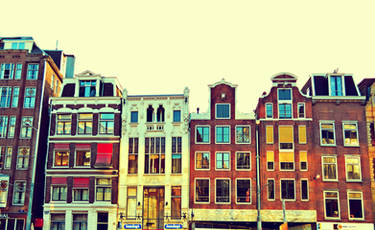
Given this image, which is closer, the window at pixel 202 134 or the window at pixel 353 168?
the window at pixel 353 168

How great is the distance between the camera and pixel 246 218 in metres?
40.6

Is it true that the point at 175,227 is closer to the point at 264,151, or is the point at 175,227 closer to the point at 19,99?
the point at 264,151

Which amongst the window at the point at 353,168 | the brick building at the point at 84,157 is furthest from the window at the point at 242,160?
the brick building at the point at 84,157

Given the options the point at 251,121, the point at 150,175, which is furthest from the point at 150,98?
the point at 251,121

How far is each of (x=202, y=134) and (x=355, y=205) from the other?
1757 cm

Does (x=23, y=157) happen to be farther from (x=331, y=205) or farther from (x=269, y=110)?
(x=331, y=205)

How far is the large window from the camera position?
45344 millimetres

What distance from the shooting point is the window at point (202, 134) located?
43094 mm

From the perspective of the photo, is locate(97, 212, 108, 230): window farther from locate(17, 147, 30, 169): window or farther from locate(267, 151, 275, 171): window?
locate(267, 151, 275, 171): window

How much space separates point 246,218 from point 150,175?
1122cm

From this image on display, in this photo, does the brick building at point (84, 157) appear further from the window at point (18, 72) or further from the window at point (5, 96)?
the window at point (18, 72)

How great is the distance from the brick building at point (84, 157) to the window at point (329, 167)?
882 inches

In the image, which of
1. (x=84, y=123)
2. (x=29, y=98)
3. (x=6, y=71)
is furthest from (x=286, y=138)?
(x=6, y=71)

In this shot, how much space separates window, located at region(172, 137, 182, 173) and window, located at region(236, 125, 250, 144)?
6422 millimetres
